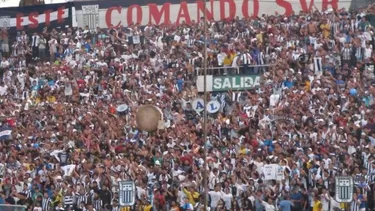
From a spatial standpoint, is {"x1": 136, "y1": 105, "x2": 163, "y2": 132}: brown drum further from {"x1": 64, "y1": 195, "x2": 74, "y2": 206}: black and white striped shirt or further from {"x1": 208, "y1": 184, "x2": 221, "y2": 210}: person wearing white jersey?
{"x1": 208, "y1": 184, "x2": 221, "y2": 210}: person wearing white jersey

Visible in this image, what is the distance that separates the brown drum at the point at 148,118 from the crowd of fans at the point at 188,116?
314 mm

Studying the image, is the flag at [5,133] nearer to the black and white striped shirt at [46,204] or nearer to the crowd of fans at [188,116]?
the crowd of fans at [188,116]

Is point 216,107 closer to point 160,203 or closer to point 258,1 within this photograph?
point 160,203

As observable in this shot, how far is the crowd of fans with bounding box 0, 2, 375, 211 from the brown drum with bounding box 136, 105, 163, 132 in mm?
314

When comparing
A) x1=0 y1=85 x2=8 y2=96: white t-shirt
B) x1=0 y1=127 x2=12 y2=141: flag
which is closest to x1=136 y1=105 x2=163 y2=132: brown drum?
x1=0 y1=127 x2=12 y2=141: flag

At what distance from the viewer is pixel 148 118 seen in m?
35.2

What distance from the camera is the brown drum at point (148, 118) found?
35.2 m

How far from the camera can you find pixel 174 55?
40.9 m

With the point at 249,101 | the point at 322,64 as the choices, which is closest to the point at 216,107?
the point at 249,101

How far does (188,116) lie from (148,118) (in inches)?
55.1

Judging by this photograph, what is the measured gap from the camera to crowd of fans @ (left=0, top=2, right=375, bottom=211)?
31219 millimetres

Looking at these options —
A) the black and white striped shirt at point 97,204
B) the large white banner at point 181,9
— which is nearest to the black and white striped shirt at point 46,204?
the black and white striped shirt at point 97,204

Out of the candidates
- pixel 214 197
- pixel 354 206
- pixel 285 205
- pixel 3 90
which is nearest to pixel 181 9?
pixel 3 90

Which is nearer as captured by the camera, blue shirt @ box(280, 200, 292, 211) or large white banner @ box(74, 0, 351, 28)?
blue shirt @ box(280, 200, 292, 211)
